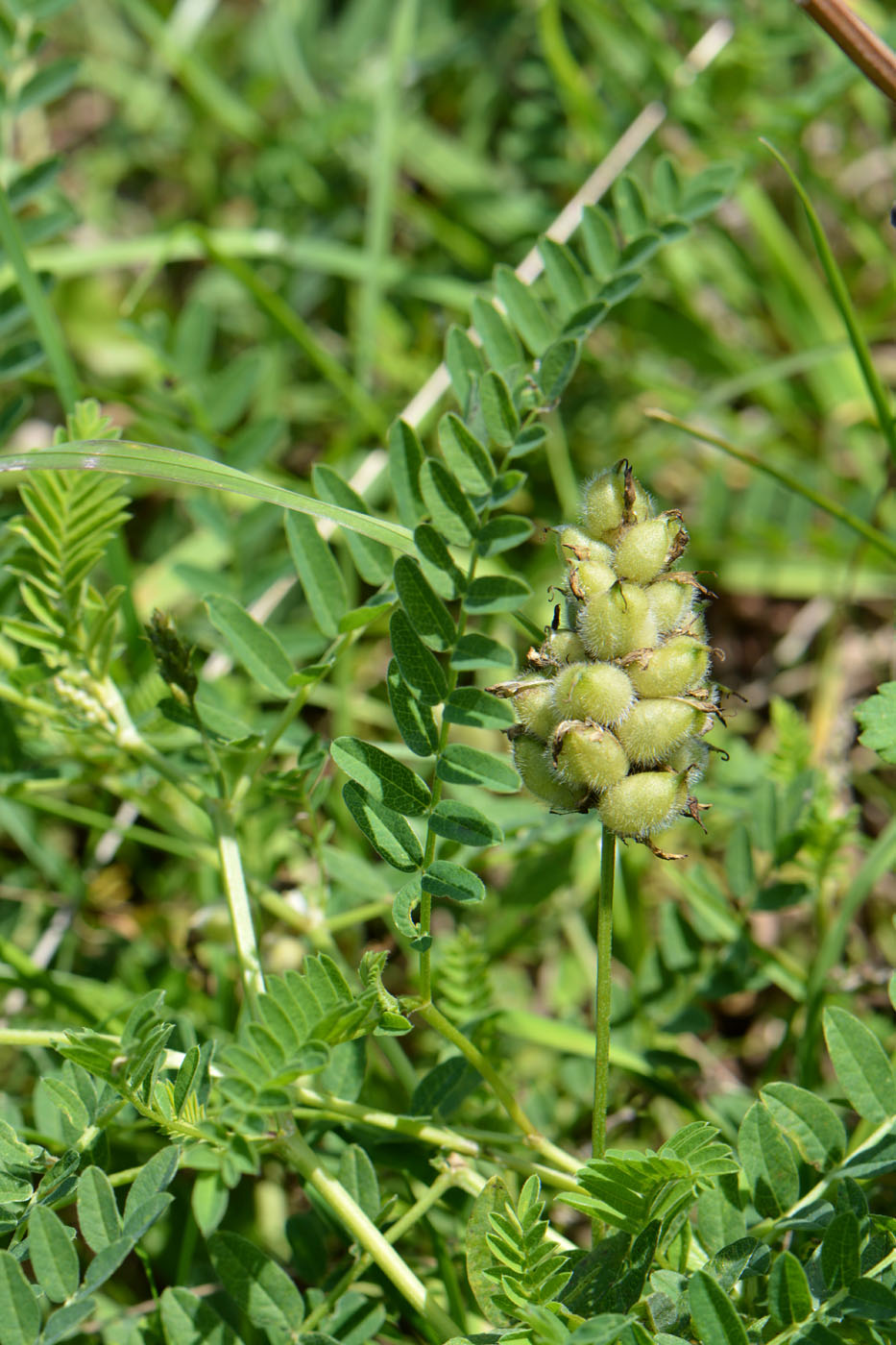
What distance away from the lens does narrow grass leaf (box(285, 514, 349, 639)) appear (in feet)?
7.38

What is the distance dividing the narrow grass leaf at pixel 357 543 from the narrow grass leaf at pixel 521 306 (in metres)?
0.52

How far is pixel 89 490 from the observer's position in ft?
7.05

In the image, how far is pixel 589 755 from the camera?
5.26ft

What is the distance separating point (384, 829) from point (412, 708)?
19 centimetres

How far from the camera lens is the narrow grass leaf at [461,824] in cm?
179

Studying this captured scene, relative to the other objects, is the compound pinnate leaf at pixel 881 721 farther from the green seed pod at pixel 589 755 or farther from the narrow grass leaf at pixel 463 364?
the narrow grass leaf at pixel 463 364

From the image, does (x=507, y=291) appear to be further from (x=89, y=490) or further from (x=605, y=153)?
(x=605, y=153)

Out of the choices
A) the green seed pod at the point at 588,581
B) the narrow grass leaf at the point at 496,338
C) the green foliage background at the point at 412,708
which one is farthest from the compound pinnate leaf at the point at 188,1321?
the narrow grass leaf at the point at 496,338

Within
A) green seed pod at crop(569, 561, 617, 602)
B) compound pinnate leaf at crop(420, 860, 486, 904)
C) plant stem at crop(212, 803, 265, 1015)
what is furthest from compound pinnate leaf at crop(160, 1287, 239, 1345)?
green seed pod at crop(569, 561, 617, 602)

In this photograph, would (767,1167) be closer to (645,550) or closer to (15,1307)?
(645,550)

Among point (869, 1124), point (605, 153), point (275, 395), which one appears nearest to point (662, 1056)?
point (869, 1124)

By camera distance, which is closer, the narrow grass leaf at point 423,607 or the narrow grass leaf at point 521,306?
the narrow grass leaf at point 423,607

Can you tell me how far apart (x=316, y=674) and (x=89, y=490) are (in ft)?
1.73

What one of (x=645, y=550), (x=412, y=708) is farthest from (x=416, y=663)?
(x=645, y=550)
